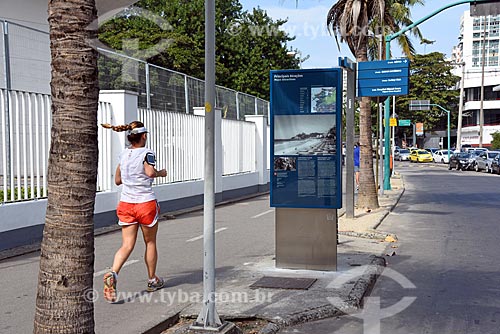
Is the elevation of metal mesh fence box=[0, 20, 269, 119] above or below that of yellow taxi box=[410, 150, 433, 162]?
above

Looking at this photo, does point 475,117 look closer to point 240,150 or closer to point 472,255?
point 240,150

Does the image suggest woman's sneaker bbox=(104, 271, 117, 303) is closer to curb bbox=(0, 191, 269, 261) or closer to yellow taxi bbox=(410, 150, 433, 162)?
curb bbox=(0, 191, 269, 261)

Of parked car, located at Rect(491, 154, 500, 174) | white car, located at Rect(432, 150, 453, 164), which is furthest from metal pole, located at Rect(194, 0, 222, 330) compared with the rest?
white car, located at Rect(432, 150, 453, 164)

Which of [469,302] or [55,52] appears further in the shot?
[469,302]

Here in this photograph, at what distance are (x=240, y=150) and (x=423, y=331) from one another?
15.2 meters

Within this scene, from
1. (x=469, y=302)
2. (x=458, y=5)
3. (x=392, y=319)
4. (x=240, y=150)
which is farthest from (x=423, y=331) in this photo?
(x=240, y=150)

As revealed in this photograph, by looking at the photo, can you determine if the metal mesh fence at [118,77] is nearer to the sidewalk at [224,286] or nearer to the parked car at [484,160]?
the sidewalk at [224,286]

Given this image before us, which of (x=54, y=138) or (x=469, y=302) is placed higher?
(x=54, y=138)

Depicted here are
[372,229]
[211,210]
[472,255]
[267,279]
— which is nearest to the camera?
[211,210]

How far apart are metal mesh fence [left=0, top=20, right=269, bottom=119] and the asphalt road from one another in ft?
20.6

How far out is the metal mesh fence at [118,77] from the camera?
1000cm

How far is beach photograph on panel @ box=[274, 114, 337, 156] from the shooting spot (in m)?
7.76

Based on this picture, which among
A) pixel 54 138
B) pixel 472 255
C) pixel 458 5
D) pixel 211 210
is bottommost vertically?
pixel 472 255

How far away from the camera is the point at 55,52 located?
3.64m
